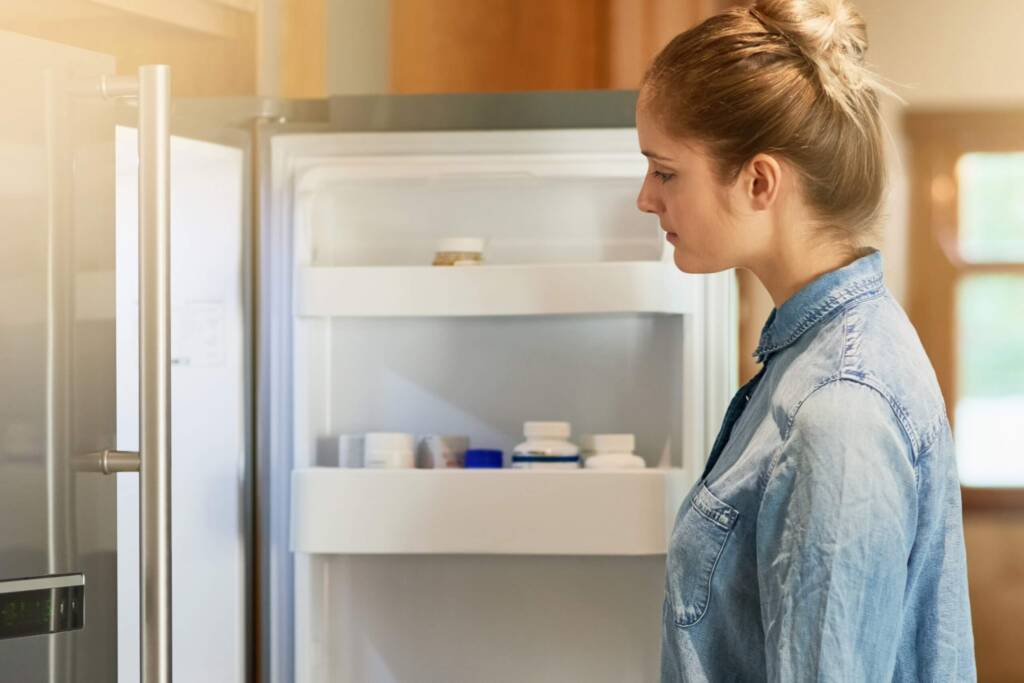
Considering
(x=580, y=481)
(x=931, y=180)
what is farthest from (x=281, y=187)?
(x=931, y=180)

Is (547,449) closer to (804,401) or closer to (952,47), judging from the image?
(804,401)

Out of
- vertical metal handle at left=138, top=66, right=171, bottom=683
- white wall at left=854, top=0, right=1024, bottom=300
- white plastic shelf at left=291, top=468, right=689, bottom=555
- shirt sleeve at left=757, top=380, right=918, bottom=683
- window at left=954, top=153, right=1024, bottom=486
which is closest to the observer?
shirt sleeve at left=757, top=380, right=918, bottom=683

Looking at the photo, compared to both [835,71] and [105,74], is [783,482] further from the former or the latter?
[105,74]

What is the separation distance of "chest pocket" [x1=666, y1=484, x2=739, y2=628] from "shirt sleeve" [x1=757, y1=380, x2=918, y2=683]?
0.21 ft

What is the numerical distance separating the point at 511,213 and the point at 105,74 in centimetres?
56

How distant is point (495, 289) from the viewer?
4.12 ft

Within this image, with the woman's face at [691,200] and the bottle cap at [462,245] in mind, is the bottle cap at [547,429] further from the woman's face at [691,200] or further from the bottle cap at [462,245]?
the woman's face at [691,200]

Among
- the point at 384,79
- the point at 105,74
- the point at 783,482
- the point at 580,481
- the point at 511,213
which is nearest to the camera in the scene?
the point at 783,482

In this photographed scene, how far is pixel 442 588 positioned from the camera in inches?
53.4

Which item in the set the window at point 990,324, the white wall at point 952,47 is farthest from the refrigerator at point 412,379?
the window at point 990,324

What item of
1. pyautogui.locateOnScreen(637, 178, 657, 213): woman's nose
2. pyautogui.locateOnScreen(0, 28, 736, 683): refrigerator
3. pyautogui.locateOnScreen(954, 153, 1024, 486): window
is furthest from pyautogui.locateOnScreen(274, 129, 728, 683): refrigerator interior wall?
pyautogui.locateOnScreen(954, 153, 1024, 486): window

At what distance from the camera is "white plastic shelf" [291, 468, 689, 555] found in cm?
124

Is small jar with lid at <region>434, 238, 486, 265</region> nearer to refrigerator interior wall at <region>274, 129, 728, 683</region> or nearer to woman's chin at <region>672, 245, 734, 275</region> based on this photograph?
refrigerator interior wall at <region>274, 129, 728, 683</region>

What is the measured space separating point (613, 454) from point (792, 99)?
533 millimetres
